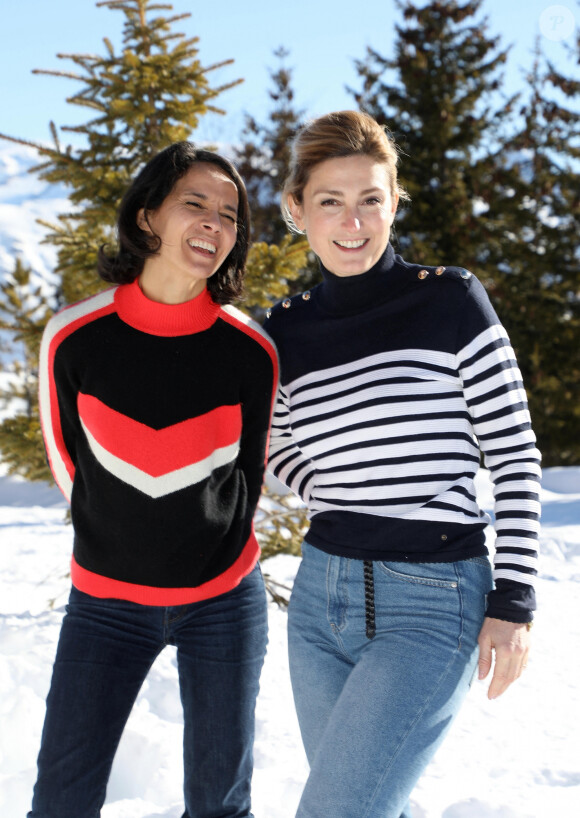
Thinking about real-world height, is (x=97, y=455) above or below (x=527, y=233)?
below

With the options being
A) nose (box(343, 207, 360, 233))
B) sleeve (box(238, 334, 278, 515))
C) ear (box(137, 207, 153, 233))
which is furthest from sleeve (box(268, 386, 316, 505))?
ear (box(137, 207, 153, 233))

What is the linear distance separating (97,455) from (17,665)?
2358 millimetres

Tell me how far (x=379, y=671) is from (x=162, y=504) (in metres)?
0.75

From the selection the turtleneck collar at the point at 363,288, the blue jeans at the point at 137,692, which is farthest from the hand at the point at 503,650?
the turtleneck collar at the point at 363,288

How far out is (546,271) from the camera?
15.4 m

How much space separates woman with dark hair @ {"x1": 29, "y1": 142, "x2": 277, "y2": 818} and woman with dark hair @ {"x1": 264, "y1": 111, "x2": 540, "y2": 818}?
0.19m

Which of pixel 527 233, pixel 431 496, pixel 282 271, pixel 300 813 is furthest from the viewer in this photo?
pixel 527 233

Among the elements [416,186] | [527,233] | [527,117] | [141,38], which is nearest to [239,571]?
[141,38]

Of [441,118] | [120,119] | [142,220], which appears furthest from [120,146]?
[441,118]

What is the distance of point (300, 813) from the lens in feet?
5.75

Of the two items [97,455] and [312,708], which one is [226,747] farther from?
[97,455]

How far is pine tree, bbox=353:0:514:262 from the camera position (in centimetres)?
1523

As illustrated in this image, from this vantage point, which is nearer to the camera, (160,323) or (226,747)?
(226,747)

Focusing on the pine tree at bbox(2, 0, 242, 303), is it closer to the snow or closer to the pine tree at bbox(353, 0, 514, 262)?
the pine tree at bbox(353, 0, 514, 262)
